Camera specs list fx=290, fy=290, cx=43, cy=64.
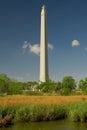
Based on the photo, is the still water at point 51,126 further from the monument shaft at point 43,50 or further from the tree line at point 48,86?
the monument shaft at point 43,50

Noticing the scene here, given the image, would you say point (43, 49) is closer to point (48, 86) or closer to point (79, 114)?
point (48, 86)

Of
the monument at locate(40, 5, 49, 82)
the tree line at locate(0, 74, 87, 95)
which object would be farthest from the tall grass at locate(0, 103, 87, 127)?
the monument at locate(40, 5, 49, 82)

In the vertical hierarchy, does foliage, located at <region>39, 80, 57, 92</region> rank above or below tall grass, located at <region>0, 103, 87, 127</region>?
above

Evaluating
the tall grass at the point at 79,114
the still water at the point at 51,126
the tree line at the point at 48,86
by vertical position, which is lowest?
the still water at the point at 51,126

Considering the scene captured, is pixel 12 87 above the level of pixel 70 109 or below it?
above

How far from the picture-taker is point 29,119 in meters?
25.3

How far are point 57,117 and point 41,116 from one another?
192 centimetres

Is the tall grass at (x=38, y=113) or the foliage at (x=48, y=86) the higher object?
the foliage at (x=48, y=86)

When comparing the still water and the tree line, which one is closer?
the still water

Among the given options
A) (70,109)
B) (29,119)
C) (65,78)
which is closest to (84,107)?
(70,109)

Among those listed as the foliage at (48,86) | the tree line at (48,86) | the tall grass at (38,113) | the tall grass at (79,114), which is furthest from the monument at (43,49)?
the tall grass at (79,114)

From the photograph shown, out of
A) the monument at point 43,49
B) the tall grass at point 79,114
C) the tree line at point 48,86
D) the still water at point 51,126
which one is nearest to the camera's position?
the still water at point 51,126

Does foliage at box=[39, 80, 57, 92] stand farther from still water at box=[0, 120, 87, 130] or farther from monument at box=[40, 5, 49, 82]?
still water at box=[0, 120, 87, 130]

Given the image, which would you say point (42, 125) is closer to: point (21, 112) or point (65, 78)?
point (21, 112)
